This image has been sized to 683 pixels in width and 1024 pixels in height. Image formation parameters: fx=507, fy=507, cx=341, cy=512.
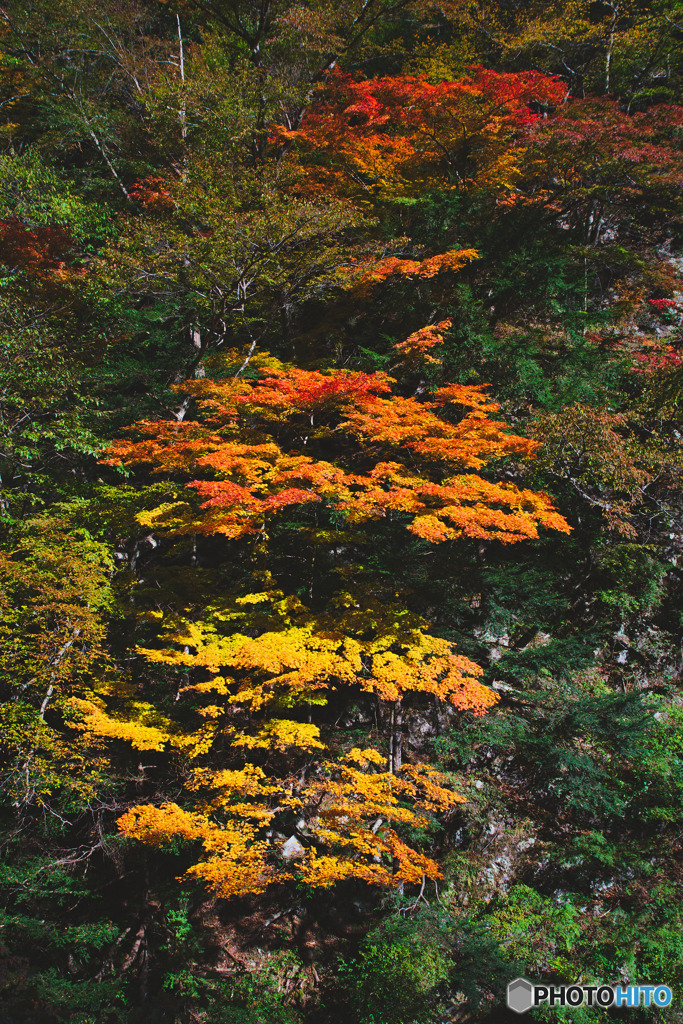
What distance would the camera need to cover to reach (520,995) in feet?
22.0

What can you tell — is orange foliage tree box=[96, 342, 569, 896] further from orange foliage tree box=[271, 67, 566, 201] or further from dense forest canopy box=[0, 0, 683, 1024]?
→ orange foliage tree box=[271, 67, 566, 201]

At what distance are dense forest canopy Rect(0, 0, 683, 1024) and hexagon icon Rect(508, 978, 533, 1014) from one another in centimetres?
20

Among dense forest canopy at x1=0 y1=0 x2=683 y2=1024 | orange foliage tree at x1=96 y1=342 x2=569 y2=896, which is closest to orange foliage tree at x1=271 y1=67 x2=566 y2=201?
dense forest canopy at x1=0 y1=0 x2=683 y2=1024

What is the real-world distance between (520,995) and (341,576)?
6.26 meters

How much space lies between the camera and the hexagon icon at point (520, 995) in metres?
6.60

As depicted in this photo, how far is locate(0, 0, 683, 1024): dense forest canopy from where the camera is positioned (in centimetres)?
703

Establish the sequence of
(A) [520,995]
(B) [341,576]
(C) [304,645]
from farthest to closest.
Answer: (B) [341,576], (C) [304,645], (A) [520,995]

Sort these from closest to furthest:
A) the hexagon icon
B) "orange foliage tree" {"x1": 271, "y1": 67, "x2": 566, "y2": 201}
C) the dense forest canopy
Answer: the hexagon icon < the dense forest canopy < "orange foliage tree" {"x1": 271, "y1": 67, "x2": 566, "y2": 201}

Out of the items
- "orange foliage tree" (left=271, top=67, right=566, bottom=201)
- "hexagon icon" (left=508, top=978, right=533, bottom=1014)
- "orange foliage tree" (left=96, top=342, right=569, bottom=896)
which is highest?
"orange foliage tree" (left=271, top=67, right=566, bottom=201)

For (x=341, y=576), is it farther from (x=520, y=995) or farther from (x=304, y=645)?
(x=520, y=995)

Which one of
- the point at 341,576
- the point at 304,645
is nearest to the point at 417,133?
the point at 341,576

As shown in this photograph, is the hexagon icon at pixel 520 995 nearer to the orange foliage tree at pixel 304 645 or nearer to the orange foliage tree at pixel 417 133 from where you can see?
the orange foliage tree at pixel 304 645

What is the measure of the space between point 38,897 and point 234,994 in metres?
3.23

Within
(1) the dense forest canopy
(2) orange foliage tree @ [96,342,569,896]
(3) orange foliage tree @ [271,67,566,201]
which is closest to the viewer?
(2) orange foliage tree @ [96,342,569,896]
